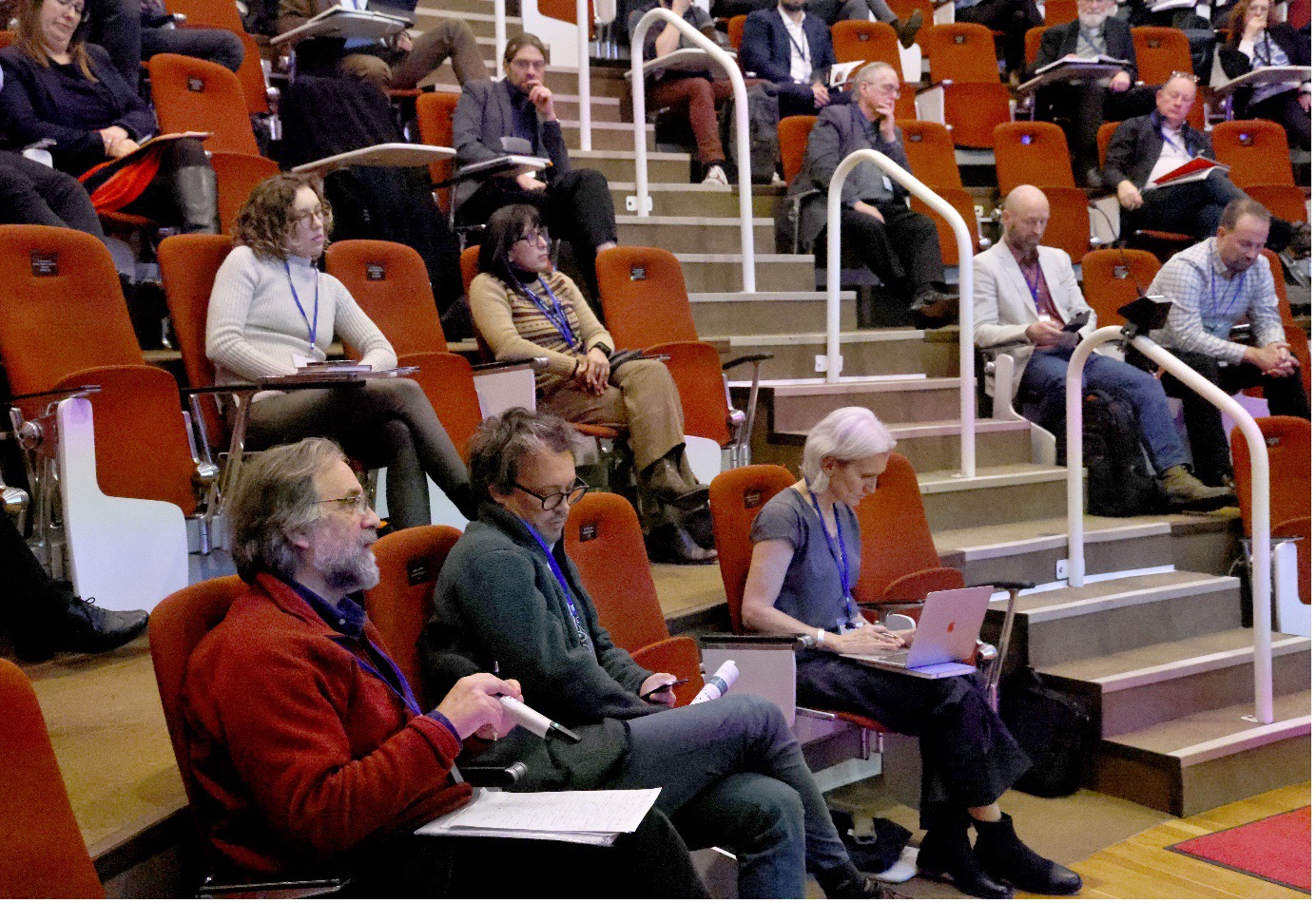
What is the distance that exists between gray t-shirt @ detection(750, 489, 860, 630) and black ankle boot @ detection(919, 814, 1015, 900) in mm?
455

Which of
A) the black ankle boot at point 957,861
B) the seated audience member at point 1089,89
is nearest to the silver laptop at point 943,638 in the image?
the black ankle boot at point 957,861

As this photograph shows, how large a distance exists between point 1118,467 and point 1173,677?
0.90 metres

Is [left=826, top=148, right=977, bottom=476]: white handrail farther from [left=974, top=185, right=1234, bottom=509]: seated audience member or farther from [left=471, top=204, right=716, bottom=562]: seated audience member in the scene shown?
[left=471, top=204, right=716, bottom=562]: seated audience member

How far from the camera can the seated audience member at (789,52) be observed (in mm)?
5355

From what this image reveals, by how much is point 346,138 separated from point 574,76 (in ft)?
5.10

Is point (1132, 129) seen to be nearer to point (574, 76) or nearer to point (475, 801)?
point (574, 76)

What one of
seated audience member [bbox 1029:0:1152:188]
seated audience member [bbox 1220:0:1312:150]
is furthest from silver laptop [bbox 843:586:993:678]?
seated audience member [bbox 1220:0:1312:150]

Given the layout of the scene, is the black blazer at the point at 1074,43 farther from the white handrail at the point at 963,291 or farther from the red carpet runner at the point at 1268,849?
the red carpet runner at the point at 1268,849

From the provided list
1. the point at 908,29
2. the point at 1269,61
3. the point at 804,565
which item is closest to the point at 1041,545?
the point at 804,565

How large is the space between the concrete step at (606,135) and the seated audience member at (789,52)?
639 millimetres

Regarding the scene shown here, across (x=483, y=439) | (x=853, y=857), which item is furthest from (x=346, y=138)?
(x=853, y=857)

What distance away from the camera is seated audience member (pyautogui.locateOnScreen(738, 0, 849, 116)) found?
5.36 m

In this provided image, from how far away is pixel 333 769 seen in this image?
1451 mm

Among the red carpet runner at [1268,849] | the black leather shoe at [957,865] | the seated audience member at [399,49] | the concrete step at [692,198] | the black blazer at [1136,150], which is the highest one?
the seated audience member at [399,49]
